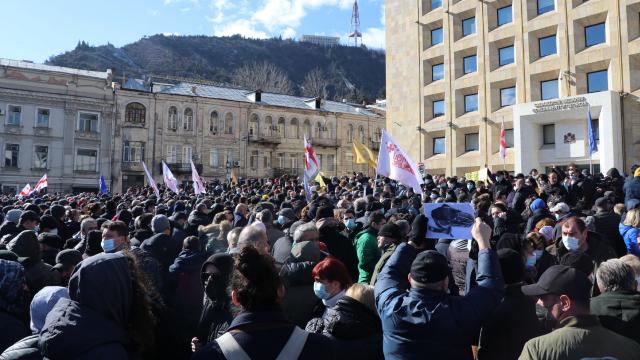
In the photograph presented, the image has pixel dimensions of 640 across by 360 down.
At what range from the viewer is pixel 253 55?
5787 inches

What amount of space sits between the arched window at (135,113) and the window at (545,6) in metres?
35.9

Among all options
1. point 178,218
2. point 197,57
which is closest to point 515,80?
point 178,218

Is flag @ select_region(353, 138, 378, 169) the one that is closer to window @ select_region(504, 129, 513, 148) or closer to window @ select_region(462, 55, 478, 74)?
window @ select_region(504, 129, 513, 148)

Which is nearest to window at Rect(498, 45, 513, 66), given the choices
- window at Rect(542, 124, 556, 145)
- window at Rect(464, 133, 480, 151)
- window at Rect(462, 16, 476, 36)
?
window at Rect(462, 16, 476, 36)

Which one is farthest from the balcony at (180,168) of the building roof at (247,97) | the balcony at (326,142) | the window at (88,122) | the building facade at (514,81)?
the building facade at (514,81)

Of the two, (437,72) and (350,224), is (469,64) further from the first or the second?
(350,224)

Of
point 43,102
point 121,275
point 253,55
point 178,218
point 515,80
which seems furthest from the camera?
point 253,55

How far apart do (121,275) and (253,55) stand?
15082cm

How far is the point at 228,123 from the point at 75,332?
164 feet

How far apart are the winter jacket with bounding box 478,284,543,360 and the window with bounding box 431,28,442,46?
3338cm

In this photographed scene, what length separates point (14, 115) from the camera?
4206 cm

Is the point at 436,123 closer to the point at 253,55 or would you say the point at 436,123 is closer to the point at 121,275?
the point at 121,275

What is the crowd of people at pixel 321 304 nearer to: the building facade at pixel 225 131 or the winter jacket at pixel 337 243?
the winter jacket at pixel 337 243

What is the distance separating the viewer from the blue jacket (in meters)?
3.07
